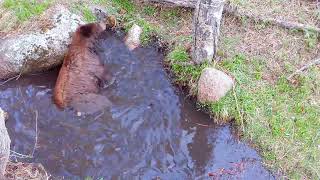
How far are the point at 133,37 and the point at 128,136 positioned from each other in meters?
2.12

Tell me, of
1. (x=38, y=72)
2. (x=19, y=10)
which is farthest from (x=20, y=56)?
(x=19, y=10)

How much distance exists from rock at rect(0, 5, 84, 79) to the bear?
31 cm

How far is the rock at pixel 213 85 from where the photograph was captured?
663 cm

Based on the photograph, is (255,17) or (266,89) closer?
(266,89)

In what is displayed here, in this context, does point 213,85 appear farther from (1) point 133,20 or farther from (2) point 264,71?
(1) point 133,20

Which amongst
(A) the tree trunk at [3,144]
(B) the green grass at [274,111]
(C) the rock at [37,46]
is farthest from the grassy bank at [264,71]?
(A) the tree trunk at [3,144]

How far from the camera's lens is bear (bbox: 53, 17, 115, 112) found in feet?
20.9

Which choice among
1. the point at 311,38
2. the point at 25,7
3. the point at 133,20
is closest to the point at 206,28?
the point at 133,20

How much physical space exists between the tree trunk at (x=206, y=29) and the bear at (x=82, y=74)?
5.14ft

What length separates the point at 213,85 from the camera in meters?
6.62

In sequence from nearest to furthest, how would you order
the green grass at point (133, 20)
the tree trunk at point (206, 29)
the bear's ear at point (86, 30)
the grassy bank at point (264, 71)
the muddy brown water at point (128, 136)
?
1. the muddy brown water at point (128, 136)
2. the grassy bank at point (264, 71)
3. the tree trunk at point (206, 29)
4. the bear's ear at point (86, 30)
5. the green grass at point (133, 20)

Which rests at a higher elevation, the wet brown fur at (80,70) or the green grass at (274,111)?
the wet brown fur at (80,70)

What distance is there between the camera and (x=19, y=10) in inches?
300

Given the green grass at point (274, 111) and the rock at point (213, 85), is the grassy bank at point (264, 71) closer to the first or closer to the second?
the green grass at point (274, 111)
